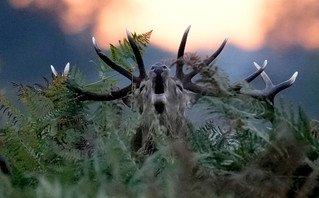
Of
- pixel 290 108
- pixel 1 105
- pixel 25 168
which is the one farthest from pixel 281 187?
pixel 1 105

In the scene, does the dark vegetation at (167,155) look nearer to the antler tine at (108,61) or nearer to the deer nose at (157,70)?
the antler tine at (108,61)

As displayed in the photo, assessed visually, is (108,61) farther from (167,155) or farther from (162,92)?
(167,155)

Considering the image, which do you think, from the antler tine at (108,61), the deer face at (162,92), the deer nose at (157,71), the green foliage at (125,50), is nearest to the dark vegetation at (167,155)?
the green foliage at (125,50)

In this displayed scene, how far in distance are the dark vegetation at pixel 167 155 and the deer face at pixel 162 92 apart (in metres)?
4.91

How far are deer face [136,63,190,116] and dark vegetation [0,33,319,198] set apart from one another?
491 cm

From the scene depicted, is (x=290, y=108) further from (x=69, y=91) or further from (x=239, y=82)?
(x=69, y=91)

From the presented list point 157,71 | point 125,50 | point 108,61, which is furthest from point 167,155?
point 157,71

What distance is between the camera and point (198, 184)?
0.94 m

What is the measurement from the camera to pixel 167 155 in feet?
3.60

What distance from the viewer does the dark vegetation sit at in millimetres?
887

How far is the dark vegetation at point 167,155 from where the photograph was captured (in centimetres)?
89

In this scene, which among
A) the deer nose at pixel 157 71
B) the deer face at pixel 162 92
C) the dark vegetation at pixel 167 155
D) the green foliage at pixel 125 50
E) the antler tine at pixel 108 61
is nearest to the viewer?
the dark vegetation at pixel 167 155

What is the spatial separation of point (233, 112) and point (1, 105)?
0.57 meters

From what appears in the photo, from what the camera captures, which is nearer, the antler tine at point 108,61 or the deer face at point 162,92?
the antler tine at point 108,61
